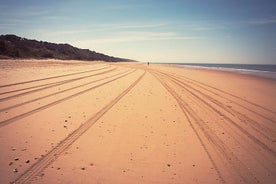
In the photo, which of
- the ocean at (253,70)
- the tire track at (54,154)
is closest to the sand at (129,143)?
the tire track at (54,154)

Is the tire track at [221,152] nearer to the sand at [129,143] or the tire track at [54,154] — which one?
the sand at [129,143]

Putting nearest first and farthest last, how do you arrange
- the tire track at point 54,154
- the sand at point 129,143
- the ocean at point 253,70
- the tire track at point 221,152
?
the tire track at point 54,154, the sand at point 129,143, the tire track at point 221,152, the ocean at point 253,70

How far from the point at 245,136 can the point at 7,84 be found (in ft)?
33.8

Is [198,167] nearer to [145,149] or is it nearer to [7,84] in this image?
[145,149]

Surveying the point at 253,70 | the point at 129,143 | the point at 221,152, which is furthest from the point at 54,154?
the point at 253,70

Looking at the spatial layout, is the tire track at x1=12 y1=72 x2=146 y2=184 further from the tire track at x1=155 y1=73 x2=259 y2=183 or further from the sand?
the tire track at x1=155 y1=73 x2=259 y2=183

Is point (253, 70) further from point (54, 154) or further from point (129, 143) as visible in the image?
point (54, 154)

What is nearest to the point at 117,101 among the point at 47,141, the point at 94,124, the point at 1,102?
the point at 94,124

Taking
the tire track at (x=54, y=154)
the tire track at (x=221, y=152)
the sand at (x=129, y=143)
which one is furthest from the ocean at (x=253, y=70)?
the tire track at (x=54, y=154)

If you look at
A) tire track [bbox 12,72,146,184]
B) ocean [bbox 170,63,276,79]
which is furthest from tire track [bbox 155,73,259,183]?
ocean [bbox 170,63,276,79]

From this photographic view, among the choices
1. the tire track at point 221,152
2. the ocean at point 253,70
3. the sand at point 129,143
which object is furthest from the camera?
the ocean at point 253,70

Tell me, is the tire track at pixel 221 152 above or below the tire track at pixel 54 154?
above

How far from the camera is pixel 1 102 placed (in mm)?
7938

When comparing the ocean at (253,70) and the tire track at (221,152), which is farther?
the ocean at (253,70)
